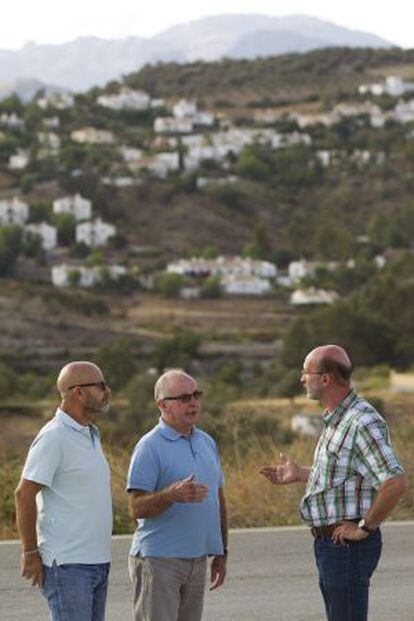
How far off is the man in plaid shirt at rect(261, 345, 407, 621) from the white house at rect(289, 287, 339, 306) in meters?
91.9

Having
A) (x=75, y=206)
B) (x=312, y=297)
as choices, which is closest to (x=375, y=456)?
(x=312, y=297)

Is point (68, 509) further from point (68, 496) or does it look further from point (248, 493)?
point (248, 493)

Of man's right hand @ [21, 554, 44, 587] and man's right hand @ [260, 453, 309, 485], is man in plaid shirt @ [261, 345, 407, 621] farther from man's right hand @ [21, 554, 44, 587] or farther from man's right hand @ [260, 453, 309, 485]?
man's right hand @ [21, 554, 44, 587]

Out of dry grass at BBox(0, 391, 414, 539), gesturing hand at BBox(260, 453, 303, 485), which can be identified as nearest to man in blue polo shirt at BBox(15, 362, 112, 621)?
gesturing hand at BBox(260, 453, 303, 485)

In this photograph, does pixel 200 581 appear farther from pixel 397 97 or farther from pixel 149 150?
pixel 397 97

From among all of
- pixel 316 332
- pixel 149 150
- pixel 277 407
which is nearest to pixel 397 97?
pixel 149 150

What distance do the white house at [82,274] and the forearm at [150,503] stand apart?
3981 inches

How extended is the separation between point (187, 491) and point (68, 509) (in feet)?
1.35

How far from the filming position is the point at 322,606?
738 cm

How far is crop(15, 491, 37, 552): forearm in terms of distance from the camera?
506cm

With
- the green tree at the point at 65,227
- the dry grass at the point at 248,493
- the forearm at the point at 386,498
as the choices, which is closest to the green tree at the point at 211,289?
the green tree at the point at 65,227

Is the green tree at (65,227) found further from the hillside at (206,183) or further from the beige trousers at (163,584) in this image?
the beige trousers at (163,584)

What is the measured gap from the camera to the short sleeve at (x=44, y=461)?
5.07 metres

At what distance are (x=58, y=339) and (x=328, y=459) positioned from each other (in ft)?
253
